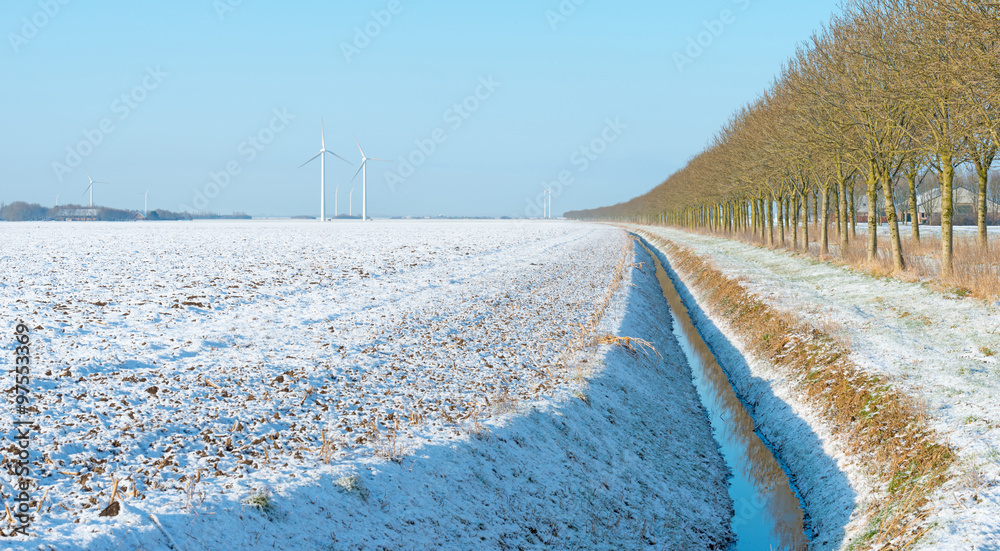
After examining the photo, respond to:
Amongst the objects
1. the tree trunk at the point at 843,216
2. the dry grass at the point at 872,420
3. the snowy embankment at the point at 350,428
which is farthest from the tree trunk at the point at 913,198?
the snowy embankment at the point at 350,428

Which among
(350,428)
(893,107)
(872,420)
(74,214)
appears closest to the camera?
(350,428)

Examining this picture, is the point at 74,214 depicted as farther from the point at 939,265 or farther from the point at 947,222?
the point at 947,222

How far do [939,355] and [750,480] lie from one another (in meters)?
5.17

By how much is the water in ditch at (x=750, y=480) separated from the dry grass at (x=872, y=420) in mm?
1331

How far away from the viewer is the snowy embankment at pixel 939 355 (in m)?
7.47

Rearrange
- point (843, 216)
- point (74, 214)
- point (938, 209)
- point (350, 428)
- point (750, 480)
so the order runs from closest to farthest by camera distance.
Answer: point (350, 428) → point (750, 480) → point (843, 216) → point (938, 209) → point (74, 214)

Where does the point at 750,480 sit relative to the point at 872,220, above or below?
below

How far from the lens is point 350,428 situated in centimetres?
904

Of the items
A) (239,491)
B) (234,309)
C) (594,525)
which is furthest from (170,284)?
(594,525)

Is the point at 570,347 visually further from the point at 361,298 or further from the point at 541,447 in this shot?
the point at 361,298

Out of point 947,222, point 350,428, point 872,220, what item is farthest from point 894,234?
point 350,428

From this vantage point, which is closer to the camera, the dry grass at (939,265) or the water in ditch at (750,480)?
the water in ditch at (750,480)

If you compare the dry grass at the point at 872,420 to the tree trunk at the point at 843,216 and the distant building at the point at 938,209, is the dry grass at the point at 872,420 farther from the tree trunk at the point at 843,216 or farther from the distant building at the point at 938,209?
the distant building at the point at 938,209

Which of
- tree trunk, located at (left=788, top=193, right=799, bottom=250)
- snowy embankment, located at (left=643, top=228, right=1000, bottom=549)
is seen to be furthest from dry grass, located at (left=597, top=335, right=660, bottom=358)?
tree trunk, located at (left=788, top=193, right=799, bottom=250)
